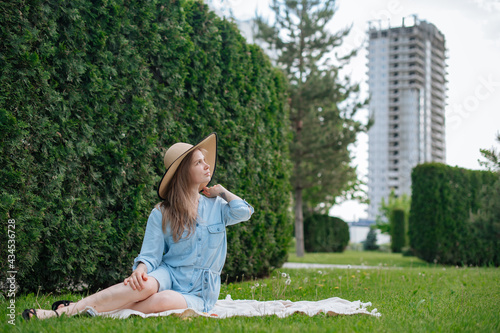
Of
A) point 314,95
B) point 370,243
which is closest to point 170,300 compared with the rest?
point 314,95

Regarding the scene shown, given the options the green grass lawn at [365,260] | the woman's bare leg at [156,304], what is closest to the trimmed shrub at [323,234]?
the green grass lawn at [365,260]

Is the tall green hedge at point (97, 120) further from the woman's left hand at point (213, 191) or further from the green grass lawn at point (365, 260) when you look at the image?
the green grass lawn at point (365, 260)

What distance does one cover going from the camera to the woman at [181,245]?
3.27 m

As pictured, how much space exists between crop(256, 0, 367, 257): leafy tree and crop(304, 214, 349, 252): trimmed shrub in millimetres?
2351

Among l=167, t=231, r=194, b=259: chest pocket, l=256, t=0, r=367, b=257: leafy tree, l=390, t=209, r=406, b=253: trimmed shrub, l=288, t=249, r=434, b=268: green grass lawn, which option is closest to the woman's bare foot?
l=167, t=231, r=194, b=259: chest pocket

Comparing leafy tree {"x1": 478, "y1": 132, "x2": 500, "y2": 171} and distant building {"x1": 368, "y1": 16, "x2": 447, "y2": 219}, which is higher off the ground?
distant building {"x1": 368, "y1": 16, "x2": 447, "y2": 219}

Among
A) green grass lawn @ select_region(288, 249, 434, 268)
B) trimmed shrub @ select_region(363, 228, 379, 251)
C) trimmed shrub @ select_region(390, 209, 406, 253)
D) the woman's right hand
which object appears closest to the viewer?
the woman's right hand

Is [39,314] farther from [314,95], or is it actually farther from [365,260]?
[314,95]

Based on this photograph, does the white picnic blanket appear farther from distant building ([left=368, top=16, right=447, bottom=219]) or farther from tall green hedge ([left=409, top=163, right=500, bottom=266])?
distant building ([left=368, top=16, right=447, bottom=219])

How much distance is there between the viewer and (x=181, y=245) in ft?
12.0

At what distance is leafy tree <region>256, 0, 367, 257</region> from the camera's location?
1700cm

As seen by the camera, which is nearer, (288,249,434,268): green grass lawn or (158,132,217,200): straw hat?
(158,132,217,200): straw hat

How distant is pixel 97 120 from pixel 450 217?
10345mm

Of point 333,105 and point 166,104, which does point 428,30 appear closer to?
point 333,105
